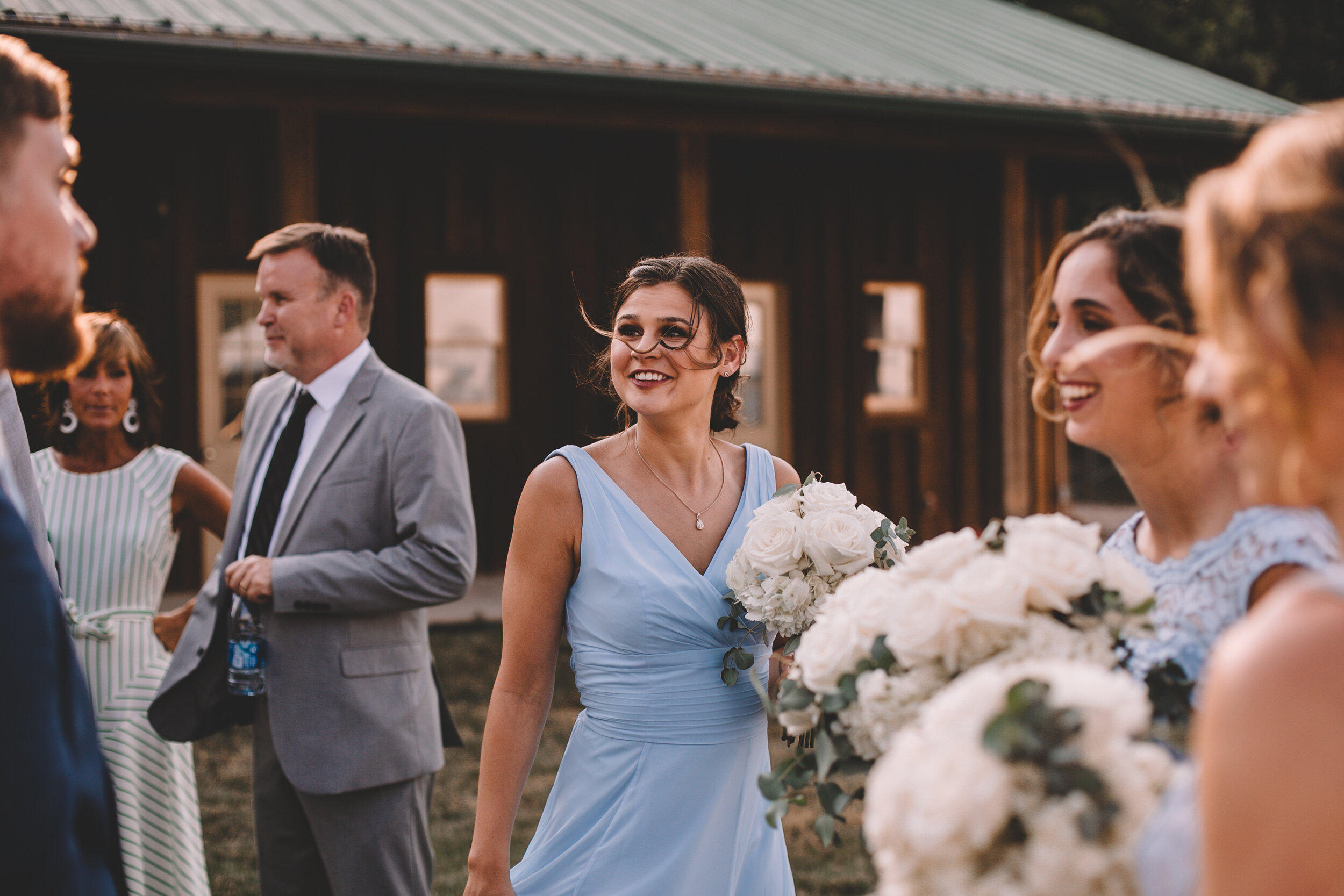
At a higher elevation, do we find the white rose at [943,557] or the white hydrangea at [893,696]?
the white rose at [943,557]

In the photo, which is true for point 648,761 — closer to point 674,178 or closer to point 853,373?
point 674,178

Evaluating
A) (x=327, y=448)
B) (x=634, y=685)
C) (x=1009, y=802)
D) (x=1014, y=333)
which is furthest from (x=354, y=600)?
(x=1014, y=333)

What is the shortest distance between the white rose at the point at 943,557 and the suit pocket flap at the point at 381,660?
2171mm

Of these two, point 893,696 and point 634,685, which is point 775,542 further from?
point 893,696

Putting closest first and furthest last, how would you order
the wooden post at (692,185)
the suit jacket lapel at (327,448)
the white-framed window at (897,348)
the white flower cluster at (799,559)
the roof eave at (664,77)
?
the white flower cluster at (799,559), the suit jacket lapel at (327,448), the roof eave at (664,77), the wooden post at (692,185), the white-framed window at (897,348)

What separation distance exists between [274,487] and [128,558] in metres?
0.80

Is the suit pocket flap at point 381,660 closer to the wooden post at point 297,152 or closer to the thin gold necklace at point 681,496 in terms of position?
the thin gold necklace at point 681,496

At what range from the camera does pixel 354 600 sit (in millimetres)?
3268

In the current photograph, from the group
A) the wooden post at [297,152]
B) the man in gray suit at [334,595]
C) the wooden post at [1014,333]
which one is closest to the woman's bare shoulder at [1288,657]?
the man in gray suit at [334,595]

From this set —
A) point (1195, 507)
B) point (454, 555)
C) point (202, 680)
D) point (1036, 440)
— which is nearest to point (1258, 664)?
point (1195, 507)

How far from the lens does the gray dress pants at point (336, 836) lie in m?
3.23

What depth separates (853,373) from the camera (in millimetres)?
12125

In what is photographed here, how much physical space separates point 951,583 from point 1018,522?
0.18 meters

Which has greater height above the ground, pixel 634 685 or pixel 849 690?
pixel 849 690
